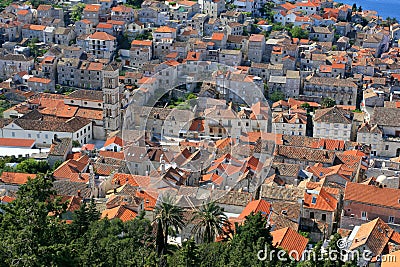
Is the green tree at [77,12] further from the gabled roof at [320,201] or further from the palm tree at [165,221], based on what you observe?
the palm tree at [165,221]

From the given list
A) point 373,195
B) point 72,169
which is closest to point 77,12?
point 72,169

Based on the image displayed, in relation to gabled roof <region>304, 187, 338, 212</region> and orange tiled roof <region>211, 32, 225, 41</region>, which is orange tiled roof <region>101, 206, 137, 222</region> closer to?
gabled roof <region>304, 187, 338, 212</region>

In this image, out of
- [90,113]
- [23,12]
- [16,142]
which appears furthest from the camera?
[23,12]

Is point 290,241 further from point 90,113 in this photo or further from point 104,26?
point 104,26

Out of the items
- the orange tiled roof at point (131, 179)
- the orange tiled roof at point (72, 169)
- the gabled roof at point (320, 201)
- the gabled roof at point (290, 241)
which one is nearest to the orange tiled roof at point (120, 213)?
the orange tiled roof at point (131, 179)

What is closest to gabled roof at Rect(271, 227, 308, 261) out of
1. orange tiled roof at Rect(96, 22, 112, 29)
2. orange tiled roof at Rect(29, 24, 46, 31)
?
orange tiled roof at Rect(96, 22, 112, 29)

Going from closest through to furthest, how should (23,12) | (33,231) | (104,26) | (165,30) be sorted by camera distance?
1. (33,231)
2. (165,30)
3. (104,26)
4. (23,12)
